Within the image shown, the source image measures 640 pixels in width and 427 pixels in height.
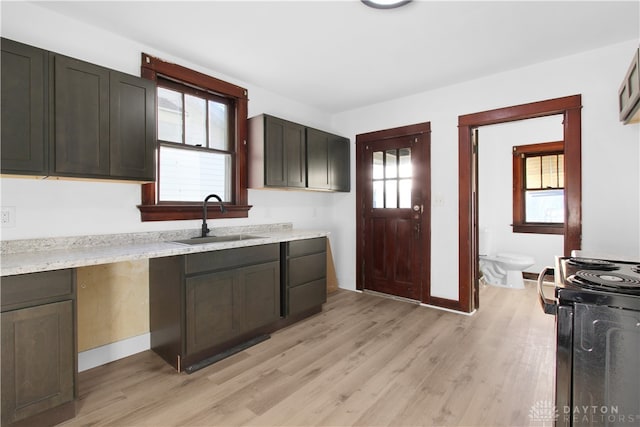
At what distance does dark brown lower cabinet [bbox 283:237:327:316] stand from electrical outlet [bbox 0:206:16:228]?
1932 mm

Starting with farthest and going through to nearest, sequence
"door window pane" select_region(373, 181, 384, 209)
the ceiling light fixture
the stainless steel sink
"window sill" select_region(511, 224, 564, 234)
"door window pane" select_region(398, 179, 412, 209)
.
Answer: "window sill" select_region(511, 224, 564, 234) → "door window pane" select_region(373, 181, 384, 209) → "door window pane" select_region(398, 179, 412, 209) → the stainless steel sink → the ceiling light fixture

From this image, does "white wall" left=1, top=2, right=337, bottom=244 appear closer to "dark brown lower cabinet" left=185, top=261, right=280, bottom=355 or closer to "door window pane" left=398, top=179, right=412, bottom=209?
"dark brown lower cabinet" left=185, top=261, right=280, bottom=355

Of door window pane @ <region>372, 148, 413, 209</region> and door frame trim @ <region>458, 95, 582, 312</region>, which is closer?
door frame trim @ <region>458, 95, 582, 312</region>

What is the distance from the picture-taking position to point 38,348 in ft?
5.23

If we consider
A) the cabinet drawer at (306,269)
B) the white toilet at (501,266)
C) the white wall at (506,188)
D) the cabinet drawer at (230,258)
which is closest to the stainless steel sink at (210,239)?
the cabinet drawer at (230,258)

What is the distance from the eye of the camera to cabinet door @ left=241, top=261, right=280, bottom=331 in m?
2.63

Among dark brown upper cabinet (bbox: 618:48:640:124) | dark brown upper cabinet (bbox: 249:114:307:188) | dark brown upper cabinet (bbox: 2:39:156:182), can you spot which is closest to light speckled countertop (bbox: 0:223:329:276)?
dark brown upper cabinet (bbox: 2:39:156:182)

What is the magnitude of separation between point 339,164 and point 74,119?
9.40ft

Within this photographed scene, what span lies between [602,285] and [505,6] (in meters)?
1.87

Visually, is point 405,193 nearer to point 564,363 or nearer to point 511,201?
point 511,201

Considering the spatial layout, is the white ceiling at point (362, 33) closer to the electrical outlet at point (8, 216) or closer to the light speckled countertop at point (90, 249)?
the electrical outlet at point (8, 216)

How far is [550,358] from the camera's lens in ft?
7.95

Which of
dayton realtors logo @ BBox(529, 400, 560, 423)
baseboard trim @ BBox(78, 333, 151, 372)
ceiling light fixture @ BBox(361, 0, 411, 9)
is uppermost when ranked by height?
ceiling light fixture @ BBox(361, 0, 411, 9)

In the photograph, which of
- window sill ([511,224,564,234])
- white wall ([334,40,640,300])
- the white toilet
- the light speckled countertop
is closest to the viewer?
the light speckled countertop
